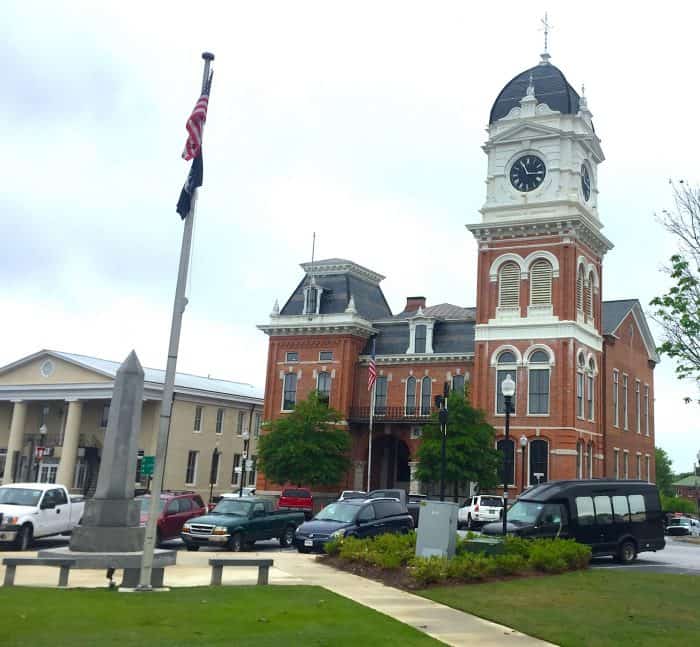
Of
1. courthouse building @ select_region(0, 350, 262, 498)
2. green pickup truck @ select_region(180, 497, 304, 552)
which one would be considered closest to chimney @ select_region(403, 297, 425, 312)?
courthouse building @ select_region(0, 350, 262, 498)

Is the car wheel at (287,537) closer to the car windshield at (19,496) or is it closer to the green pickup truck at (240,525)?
the green pickup truck at (240,525)

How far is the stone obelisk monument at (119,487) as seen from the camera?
59.3ft

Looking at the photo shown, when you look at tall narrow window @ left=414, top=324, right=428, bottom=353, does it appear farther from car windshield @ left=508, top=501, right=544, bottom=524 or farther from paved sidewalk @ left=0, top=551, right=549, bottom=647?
paved sidewalk @ left=0, top=551, right=549, bottom=647

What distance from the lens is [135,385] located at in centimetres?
1986

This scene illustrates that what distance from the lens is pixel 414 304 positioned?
202 feet

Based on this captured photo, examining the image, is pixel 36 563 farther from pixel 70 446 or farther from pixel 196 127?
pixel 70 446

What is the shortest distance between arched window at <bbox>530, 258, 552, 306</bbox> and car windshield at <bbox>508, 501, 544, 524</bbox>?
27073 mm

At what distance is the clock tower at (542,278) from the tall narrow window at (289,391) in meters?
13.6

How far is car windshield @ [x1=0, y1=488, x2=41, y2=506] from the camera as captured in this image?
24281 millimetres

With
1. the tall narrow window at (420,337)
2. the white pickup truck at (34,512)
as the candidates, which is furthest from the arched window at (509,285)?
the white pickup truck at (34,512)

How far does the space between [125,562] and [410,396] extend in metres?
39.3

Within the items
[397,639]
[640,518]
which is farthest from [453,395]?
[397,639]

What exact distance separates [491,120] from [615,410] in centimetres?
2093

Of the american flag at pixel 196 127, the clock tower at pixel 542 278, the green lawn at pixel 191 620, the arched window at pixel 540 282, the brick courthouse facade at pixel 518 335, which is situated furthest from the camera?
the arched window at pixel 540 282
